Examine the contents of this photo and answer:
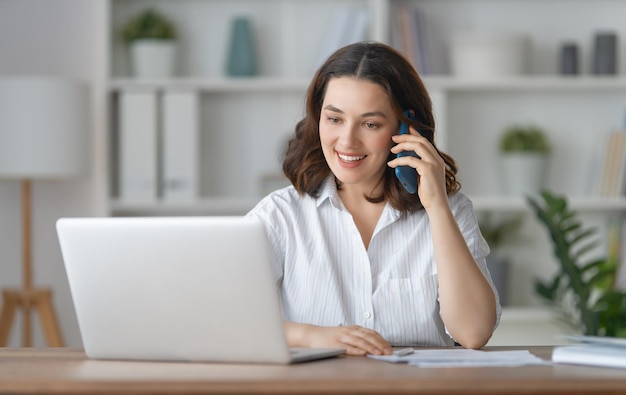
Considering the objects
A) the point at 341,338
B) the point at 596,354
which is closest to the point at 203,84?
the point at 341,338

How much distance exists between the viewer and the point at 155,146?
4051mm

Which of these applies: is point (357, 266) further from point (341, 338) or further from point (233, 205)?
point (233, 205)

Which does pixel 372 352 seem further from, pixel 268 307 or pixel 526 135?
pixel 526 135

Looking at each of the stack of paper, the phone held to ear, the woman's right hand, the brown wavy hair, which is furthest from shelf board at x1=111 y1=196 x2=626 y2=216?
the stack of paper

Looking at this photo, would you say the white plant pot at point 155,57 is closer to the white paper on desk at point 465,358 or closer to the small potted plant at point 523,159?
the small potted plant at point 523,159

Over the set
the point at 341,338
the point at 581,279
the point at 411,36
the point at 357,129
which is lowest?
the point at 581,279

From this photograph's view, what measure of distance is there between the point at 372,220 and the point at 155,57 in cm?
208

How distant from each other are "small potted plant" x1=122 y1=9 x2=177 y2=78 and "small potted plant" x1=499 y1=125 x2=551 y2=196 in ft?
4.69

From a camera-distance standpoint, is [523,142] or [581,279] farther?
[523,142]

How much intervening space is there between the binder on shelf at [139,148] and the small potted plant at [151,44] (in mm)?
132

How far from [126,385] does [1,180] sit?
3.00 metres

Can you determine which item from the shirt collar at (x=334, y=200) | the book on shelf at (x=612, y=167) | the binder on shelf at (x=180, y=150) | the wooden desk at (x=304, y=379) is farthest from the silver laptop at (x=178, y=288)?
the book on shelf at (x=612, y=167)

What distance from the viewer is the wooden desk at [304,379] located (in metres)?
1.33

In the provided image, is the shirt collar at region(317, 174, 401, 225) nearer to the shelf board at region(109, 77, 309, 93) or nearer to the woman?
the woman
